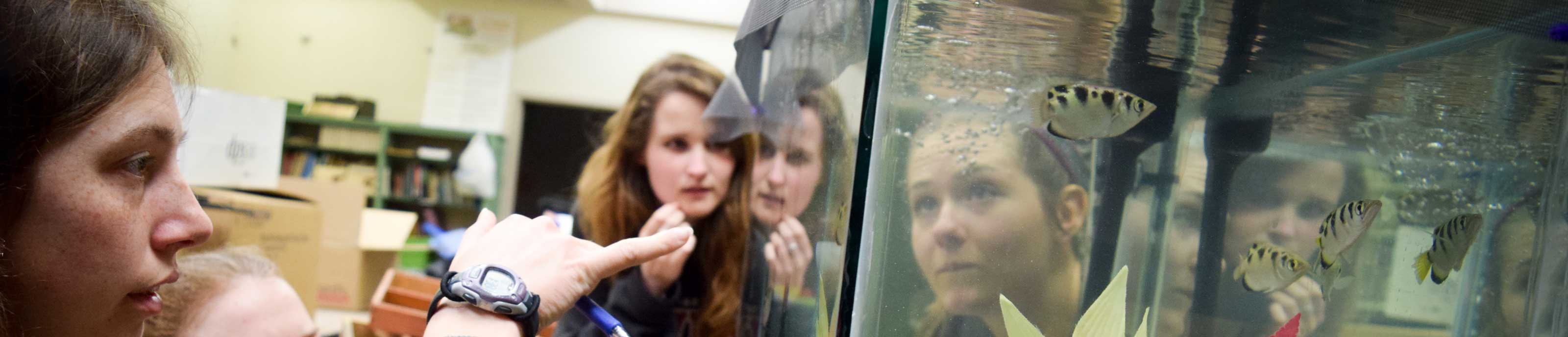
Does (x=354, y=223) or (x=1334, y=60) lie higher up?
(x=1334, y=60)

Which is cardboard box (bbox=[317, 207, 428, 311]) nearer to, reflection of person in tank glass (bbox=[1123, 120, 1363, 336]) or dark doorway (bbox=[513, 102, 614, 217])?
dark doorway (bbox=[513, 102, 614, 217])

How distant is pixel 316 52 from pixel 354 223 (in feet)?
9.42

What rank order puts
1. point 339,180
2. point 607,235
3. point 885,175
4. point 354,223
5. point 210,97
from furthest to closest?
point 339,180 → point 354,223 → point 210,97 → point 607,235 → point 885,175

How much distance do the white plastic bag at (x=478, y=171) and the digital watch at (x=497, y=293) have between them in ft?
17.0

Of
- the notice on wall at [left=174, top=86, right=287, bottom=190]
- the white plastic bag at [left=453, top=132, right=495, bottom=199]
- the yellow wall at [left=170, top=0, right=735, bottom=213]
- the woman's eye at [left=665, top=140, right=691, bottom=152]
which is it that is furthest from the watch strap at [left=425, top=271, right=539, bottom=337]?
the white plastic bag at [left=453, top=132, right=495, bottom=199]

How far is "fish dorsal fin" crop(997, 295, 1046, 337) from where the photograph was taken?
1.72 ft

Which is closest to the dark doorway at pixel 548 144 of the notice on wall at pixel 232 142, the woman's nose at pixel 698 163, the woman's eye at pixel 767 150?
the notice on wall at pixel 232 142

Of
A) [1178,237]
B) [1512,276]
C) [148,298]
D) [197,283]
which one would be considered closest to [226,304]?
[197,283]

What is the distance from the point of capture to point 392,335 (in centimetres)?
163

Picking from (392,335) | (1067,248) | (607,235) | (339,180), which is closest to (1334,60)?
(1067,248)

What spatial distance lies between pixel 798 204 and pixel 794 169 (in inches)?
1.4

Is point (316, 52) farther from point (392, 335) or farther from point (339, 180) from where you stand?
point (392, 335)

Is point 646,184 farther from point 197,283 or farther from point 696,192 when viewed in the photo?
point 197,283

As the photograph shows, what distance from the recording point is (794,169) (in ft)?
2.28
